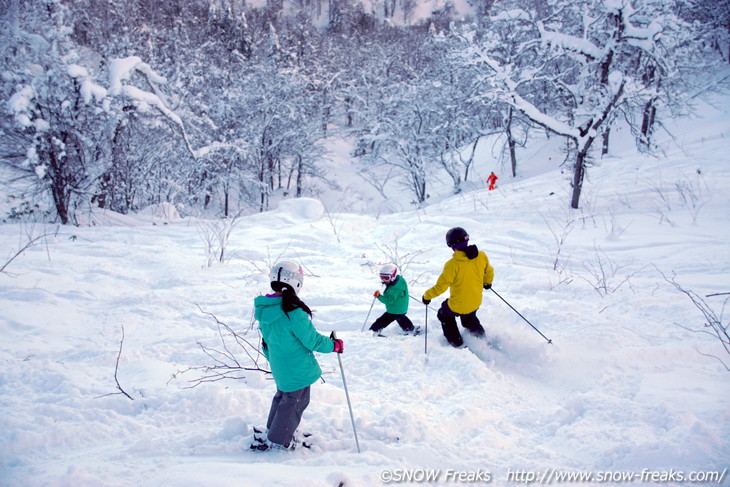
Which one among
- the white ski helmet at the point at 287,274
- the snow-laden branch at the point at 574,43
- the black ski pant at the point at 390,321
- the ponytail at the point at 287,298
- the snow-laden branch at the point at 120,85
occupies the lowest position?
the black ski pant at the point at 390,321

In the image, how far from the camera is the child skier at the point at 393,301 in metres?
4.53

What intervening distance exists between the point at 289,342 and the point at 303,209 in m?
9.25

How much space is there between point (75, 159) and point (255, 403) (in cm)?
1116

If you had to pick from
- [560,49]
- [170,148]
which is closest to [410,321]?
[560,49]

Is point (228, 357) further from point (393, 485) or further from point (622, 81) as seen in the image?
point (622, 81)

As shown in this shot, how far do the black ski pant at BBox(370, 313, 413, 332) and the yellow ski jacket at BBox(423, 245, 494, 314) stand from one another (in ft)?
2.24

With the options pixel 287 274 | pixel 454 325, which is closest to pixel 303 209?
pixel 454 325

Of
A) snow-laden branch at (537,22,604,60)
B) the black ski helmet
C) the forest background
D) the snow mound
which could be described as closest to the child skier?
the black ski helmet

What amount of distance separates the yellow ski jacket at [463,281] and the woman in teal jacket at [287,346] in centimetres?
177

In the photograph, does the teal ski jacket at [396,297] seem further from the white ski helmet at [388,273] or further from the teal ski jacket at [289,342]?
the teal ski jacket at [289,342]

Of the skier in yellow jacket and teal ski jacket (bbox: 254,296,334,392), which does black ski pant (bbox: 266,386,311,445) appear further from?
the skier in yellow jacket

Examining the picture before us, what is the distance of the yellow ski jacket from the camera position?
4.01 meters

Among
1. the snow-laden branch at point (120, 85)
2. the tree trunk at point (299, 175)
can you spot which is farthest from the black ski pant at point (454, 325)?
the tree trunk at point (299, 175)

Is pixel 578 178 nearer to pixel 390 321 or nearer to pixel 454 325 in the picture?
pixel 454 325
